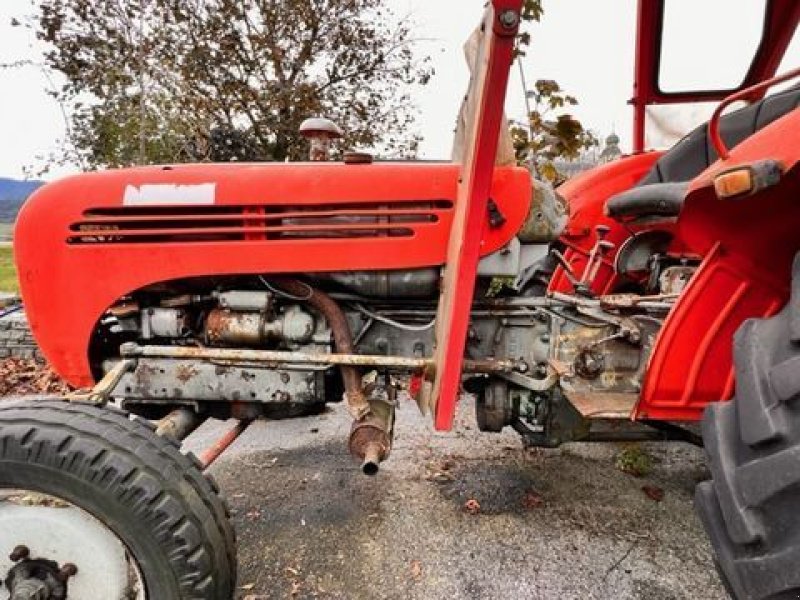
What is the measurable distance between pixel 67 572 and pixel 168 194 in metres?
1.06

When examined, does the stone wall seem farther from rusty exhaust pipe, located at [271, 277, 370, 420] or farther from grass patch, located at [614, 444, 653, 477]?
grass patch, located at [614, 444, 653, 477]

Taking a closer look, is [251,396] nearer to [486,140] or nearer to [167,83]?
[486,140]

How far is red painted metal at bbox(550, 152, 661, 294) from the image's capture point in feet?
8.66

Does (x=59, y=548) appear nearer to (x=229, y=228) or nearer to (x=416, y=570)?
(x=229, y=228)

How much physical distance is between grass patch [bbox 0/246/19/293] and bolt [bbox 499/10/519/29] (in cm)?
522

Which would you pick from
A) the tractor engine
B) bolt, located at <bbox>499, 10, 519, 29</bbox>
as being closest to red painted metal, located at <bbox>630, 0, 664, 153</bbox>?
the tractor engine

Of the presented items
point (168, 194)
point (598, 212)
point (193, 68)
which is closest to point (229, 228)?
point (168, 194)

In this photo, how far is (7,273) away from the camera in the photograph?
332 inches

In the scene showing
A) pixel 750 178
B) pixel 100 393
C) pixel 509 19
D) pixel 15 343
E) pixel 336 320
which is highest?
pixel 509 19

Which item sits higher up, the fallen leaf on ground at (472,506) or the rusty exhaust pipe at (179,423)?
the rusty exhaust pipe at (179,423)

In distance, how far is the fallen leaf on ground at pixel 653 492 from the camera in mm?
2404

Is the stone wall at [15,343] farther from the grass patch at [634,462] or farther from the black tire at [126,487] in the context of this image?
the grass patch at [634,462]

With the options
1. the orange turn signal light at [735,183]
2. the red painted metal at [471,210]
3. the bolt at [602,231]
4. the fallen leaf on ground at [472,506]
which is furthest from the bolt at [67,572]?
the bolt at [602,231]

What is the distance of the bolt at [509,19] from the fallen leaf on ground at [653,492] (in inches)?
79.7
